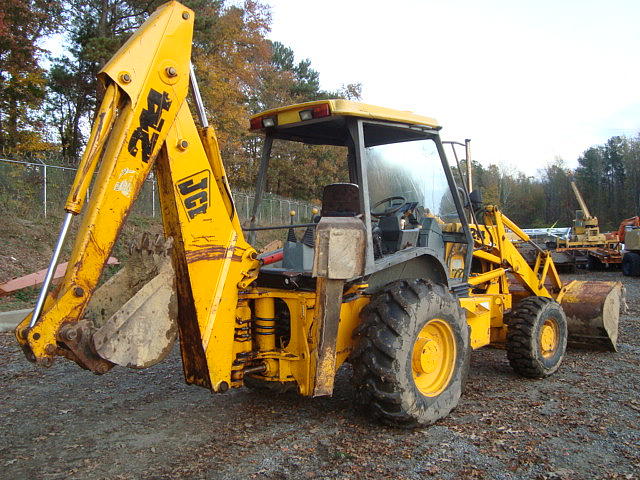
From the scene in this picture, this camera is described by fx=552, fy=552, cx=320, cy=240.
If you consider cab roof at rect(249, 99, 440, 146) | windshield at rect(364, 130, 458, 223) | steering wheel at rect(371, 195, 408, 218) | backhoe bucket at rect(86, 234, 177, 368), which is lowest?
backhoe bucket at rect(86, 234, 177, 368)

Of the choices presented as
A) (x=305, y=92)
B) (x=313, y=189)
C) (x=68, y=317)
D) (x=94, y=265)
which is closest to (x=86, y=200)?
(x=94, y=265)

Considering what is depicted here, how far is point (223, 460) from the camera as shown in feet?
11.9

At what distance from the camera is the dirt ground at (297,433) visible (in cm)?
352

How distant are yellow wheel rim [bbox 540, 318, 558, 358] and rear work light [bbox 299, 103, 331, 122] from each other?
11.4ft

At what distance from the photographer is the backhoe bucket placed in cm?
329

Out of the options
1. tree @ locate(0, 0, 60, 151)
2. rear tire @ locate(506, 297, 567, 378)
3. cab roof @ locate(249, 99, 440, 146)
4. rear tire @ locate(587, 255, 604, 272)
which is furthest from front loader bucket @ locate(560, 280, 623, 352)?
tree @ locate(0, 0, 60, 151)

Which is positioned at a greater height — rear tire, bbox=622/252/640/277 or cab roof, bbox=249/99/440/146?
cab roof, bbox=249/99/440/146

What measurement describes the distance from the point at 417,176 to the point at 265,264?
68.9 inches

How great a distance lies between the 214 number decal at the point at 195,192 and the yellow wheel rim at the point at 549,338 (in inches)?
158

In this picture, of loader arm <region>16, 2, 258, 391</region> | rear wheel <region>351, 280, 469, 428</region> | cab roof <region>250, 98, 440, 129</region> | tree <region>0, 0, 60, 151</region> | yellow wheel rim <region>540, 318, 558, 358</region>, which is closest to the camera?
loader arm <region>16, 2, 258, 391</region>

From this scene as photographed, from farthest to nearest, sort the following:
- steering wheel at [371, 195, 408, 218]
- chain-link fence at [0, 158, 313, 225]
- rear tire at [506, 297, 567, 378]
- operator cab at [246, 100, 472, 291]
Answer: chain-link fence at [0, 158, 313, 225] < rear tire at [506, 297, 567, 378] < steering wheel at [371, 195, 408, 218] < operator cab at [246, 100, 472, 291]

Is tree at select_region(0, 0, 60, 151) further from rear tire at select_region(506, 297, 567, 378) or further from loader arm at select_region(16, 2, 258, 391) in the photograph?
rear tire at select_region(506, 297, 567, 378)

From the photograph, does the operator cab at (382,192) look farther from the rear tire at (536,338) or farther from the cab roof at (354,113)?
the rear tire at (536,338)

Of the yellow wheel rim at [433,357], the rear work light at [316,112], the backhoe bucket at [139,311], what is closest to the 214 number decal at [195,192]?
the backhoe bucket at [139,311]
